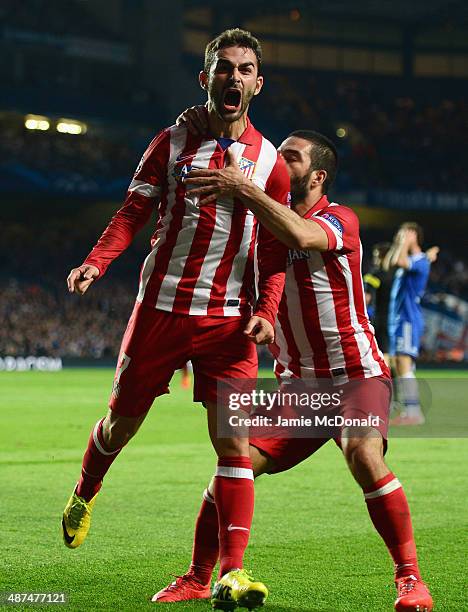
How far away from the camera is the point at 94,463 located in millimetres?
4809

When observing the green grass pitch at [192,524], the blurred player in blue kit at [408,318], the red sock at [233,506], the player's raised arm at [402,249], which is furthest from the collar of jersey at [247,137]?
the blurred player in blue kit at [408,318]

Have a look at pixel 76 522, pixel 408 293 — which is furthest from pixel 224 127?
pixel 408 293

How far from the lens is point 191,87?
36.3 meters

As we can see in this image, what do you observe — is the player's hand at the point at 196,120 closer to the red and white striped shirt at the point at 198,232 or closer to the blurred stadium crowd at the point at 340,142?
the red and white striped shirt at the point at 198,232

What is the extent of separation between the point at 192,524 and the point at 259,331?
87.3 inches

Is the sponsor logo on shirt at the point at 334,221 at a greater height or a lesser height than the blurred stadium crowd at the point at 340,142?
lesser

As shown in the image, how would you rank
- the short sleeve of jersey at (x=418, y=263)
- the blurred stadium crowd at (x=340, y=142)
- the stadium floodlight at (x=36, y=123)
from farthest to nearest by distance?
the stadium floodlight at (x=36, y=123)
the blurred stadium crowd at (x=340, y=142)
the short sleeve of jersey at (x=418, y=263)

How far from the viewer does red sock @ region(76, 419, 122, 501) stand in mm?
4758

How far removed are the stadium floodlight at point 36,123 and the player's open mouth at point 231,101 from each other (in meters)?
31.4

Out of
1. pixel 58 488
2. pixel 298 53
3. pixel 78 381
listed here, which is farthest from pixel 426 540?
pixel 298 53

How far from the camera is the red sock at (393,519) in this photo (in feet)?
14.0

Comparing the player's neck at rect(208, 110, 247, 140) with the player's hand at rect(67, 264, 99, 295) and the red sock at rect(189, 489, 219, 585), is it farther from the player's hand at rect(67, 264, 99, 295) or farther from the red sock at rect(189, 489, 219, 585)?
the red sock at rect(189, 489, 219, 585)

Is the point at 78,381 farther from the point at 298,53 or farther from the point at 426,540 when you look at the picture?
the point at 298,53

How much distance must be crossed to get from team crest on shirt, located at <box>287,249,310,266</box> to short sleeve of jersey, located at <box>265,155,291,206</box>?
24 centimetres
